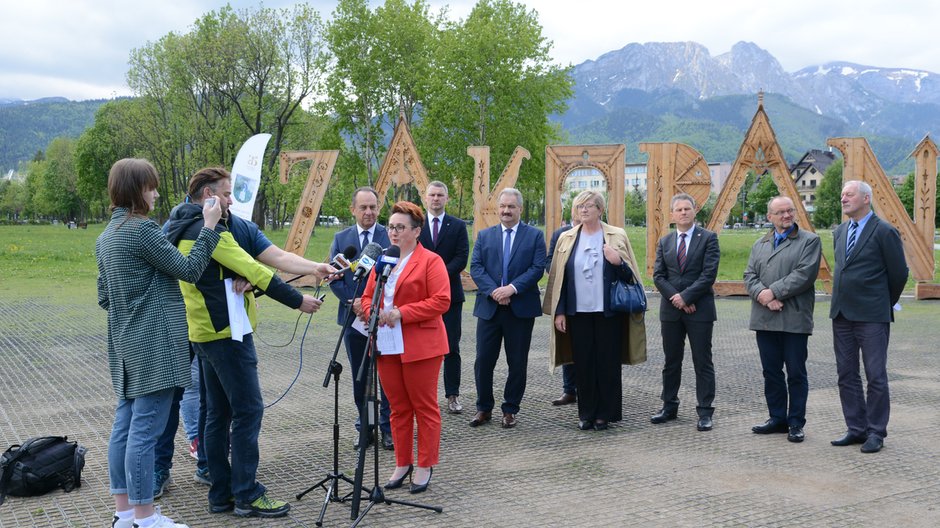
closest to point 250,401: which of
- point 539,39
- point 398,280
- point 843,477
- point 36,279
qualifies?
point 398,280

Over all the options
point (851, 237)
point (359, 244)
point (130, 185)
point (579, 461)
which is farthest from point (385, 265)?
point (851, 237)

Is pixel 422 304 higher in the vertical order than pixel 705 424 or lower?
higher

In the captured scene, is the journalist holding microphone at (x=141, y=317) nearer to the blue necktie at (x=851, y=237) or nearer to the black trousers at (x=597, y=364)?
the black trousers at (x=597, y=364)

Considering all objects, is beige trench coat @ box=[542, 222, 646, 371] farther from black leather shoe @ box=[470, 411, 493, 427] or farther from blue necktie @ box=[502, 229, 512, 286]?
black leather shoe @ box=[470, 411, 493, 427]

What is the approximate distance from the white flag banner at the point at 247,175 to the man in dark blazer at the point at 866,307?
7100 millimetres

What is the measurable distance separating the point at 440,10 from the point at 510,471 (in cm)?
4238

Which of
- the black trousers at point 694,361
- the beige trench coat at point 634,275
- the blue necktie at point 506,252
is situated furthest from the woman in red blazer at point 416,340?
the black trousers at point 694,361

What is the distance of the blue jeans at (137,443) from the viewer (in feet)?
13.8

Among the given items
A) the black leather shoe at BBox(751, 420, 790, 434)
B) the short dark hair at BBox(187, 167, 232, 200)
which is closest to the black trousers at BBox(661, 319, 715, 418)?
the black leather shoe at BBox(751, 420, 790, 434)

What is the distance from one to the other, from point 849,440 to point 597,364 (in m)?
2.13

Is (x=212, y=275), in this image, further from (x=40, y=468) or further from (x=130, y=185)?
(x=40, y=468)

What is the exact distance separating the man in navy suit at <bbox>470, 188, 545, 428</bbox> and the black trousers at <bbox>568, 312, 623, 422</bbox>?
0.46 metres

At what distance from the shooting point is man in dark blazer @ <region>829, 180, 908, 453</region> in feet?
19.9

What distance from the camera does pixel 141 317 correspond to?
416 centimetres
